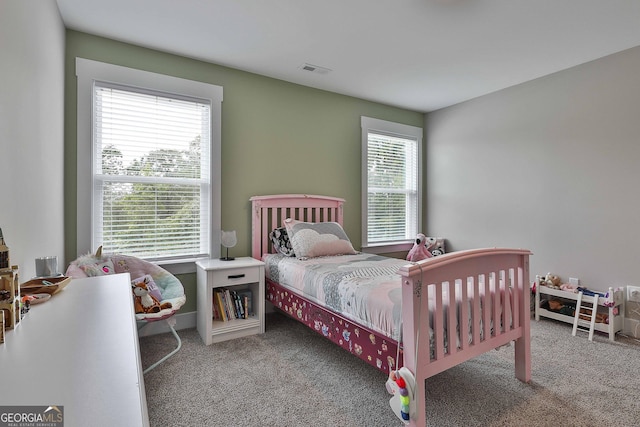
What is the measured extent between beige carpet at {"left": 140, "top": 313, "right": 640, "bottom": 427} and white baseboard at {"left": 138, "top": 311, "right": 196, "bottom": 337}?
106 mm

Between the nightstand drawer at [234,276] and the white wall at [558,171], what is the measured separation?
2805 millimetres

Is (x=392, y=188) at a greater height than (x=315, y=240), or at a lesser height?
greater

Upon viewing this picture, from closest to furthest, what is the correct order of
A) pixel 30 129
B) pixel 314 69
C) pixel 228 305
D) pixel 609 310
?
pixel 30 129 → pixel 609 310 → pixel 228 305 → pixel 314 69

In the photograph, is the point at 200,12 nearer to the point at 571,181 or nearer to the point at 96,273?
the point at 96,273

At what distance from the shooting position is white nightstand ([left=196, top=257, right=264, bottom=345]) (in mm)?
2629

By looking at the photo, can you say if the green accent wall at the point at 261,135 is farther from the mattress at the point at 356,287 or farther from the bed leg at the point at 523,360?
the bed leg at the point at 523,360

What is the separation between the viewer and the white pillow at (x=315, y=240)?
9.83 feet

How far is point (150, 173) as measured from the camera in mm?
2826

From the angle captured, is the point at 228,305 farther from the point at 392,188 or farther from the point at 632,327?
the point at 632,327

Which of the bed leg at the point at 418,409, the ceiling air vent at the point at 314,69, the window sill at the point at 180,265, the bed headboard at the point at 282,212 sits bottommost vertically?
the bed leg at the point at 418,409

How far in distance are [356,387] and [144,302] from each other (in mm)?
1488

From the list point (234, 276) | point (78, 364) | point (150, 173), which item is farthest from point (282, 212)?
point (78, 364)

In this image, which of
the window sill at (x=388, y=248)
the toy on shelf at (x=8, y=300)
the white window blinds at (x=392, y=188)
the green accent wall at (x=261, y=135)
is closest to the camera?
the toy on shelf at (x=8, y=300)

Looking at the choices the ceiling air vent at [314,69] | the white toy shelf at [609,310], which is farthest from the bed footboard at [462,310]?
the ceiling air vent at [314,69]
